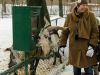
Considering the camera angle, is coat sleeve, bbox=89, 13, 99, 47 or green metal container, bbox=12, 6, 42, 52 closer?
green metal container, bbox=12, 6, 42, 52

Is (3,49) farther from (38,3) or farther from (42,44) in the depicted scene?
(42,44)

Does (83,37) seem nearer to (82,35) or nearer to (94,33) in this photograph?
(82,35)

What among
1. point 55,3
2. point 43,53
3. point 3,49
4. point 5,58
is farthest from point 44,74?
point 55,3

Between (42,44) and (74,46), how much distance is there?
1.87 ft

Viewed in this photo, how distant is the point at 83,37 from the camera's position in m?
6.65

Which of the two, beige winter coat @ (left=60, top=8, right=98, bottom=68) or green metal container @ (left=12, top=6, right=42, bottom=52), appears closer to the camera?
green metal container @ (left=12, top=6, right=42, bottom=52)

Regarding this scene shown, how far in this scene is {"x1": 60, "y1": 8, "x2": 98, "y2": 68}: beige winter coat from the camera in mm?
6672

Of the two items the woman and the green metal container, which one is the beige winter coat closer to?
the woman

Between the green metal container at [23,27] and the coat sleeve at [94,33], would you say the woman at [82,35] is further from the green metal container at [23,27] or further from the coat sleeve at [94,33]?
the green metal container at [23,27]

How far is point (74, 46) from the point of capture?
680cm

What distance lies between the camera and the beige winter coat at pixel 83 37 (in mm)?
6672

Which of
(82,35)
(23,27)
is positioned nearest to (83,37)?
(82,35)

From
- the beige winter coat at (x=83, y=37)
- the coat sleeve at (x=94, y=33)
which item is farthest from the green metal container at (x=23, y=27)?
the coat sleeve at (x=94, y=33)

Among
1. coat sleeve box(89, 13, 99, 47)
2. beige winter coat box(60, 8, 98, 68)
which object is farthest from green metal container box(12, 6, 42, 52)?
coat sleeve box(89, 13, 99, 47)
